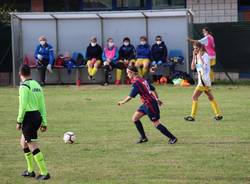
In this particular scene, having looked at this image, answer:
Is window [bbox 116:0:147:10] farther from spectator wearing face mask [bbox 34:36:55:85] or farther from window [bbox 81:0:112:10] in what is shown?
spectator wearing face mask [bbox 34:36:55:85]

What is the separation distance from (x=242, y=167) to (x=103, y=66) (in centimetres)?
1665

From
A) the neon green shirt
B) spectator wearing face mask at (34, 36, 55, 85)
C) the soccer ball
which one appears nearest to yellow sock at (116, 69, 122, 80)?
spectator wearing face mask at (34, 36, 55, 85)

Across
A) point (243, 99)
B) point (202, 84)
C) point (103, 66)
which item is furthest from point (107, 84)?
point (202, 84)

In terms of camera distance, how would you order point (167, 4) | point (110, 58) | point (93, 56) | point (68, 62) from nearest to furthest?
1. point (110, 58)
2. point (93, 56)
3. point (68, 62)
4. point (167, 4)

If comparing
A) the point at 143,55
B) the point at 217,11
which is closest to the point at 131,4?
the point at 217,11

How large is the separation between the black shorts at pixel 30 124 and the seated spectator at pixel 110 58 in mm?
16478

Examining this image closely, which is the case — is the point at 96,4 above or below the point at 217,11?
above

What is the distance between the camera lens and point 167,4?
1246 inches

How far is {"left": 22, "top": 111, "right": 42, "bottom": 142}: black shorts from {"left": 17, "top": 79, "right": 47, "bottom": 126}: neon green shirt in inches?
2.9

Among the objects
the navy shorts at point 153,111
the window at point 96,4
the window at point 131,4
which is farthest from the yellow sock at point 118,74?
the navy shorts at point 153,111

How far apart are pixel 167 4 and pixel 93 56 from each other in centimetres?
579

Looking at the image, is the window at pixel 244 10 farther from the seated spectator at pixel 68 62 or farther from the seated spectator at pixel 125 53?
the seated spectator at pixel 68 62

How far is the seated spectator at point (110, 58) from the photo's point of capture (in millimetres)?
27156

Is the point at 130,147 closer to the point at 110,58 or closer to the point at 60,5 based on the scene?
the point at 110,58
